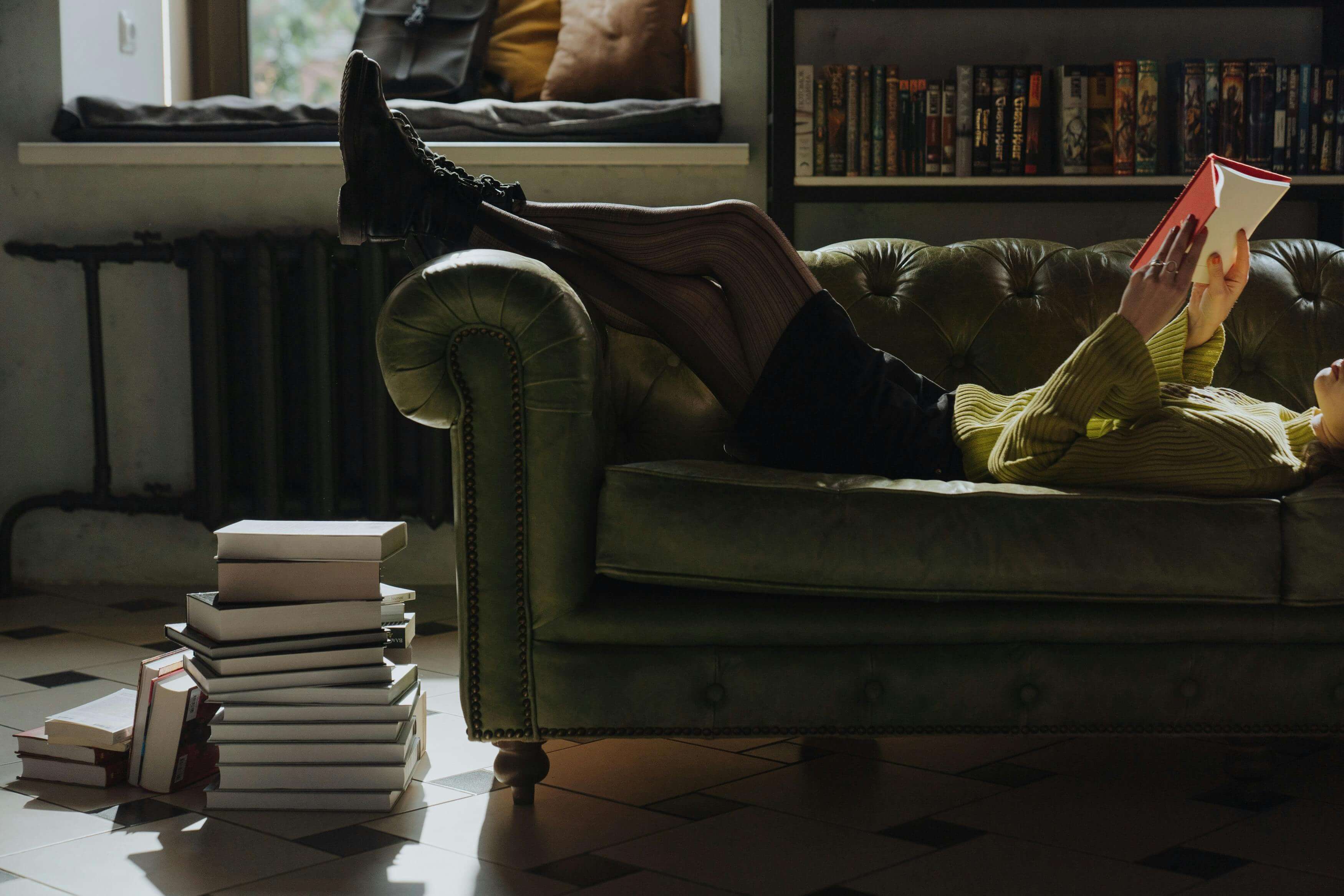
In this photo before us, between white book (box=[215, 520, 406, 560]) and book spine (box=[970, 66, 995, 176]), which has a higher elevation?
book spine (box=[970, 66, 995, 176])

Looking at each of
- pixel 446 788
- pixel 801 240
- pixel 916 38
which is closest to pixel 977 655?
pixel 446 788

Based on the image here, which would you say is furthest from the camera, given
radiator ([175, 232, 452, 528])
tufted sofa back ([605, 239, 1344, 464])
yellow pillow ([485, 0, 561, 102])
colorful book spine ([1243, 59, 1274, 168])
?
yellow pillow ([485, 0, 561, 102])

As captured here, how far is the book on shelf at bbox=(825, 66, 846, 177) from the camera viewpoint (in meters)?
2.69

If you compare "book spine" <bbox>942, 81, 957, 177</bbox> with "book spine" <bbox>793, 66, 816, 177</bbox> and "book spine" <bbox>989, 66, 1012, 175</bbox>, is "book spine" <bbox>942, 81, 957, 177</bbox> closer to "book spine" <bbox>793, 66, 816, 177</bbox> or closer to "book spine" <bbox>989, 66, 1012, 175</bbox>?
"book spine" <bbox>989, 66, 1012, 175</bbox>

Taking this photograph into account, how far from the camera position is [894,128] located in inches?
106

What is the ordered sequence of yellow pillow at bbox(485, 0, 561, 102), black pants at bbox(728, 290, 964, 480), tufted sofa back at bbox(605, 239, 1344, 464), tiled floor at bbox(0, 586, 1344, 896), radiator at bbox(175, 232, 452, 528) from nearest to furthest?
tiled floor at bbox(0, 586, 1344, 896), black pants at bbox(728, 290, 964, 480), tufted sofa back at bbox(605, 239, 1344, 464), radiator at bbox(175, 232, 452, 528), yellow pillow at bbox(485, 0, 561, 102)

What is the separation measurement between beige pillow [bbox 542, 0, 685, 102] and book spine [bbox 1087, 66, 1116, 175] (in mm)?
979

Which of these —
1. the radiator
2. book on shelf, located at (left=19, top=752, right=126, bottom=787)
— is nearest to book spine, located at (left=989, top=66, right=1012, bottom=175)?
the radiator

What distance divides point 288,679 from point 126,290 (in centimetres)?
176

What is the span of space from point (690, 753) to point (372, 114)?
1.03 m

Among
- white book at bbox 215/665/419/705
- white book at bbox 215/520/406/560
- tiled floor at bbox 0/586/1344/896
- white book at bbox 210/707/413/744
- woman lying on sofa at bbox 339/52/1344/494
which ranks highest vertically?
woman lying on sofa at bbox 339/52/1344/494

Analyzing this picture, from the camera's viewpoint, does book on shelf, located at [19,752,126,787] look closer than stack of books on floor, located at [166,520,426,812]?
No

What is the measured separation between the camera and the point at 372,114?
5.68 ft

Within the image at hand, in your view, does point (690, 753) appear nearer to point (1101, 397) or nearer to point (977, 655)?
point (977, 655)
